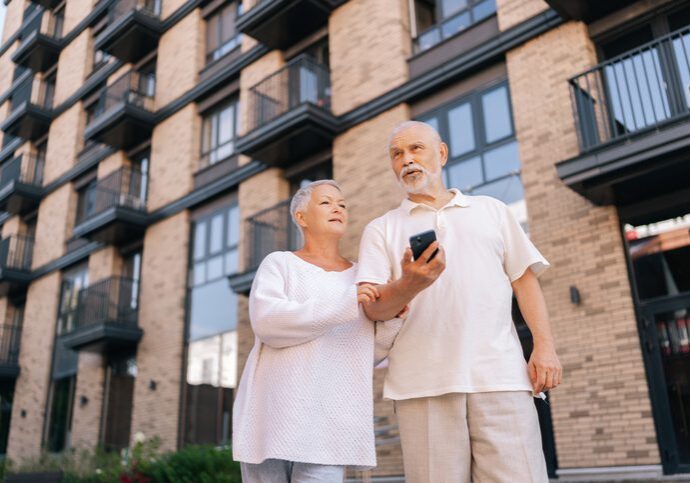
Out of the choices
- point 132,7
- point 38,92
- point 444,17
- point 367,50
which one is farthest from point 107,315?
point 38,92

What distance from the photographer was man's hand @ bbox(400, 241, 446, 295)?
219cm

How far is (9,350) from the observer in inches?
877

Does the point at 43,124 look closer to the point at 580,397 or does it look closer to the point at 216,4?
the point at 216,4

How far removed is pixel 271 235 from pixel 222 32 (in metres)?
6.98

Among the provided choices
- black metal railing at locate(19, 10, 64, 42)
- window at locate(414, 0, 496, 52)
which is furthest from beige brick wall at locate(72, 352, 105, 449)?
black metal railing at locate(19, 10, 64, 42)

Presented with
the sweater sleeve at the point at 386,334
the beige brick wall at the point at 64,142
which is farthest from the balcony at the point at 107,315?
the sweater sleeve at the point at 386,334

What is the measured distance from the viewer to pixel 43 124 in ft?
77.3

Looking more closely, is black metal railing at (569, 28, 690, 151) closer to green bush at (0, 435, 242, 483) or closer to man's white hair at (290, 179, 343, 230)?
green bush at (0, 435, 242, 483)

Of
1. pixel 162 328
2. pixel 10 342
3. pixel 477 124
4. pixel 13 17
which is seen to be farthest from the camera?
pixel 13 17

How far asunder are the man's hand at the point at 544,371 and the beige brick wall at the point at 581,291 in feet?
21.2

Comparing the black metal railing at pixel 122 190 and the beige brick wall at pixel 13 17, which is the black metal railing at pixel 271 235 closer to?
the black metal railing at pixel 122 190

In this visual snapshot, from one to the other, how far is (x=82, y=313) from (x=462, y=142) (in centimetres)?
1181

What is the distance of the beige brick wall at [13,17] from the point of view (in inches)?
1131

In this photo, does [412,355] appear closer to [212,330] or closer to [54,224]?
[212,330]
